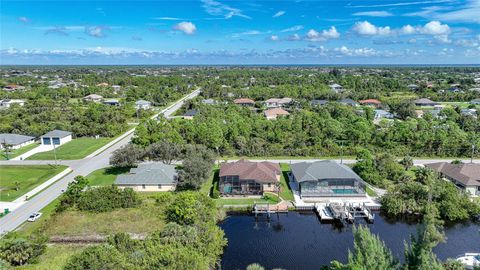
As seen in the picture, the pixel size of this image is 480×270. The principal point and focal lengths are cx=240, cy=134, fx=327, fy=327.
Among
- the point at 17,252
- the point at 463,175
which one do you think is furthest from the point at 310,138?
the point at 17,252

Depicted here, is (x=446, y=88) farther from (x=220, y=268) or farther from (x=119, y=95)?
(x=220, y=268)

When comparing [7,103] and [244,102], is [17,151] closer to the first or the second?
[7,103]

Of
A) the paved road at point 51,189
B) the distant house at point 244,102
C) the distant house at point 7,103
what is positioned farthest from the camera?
the distant house at point 244,102

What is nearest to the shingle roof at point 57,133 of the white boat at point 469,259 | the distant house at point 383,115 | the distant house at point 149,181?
the distant house at point 149,181

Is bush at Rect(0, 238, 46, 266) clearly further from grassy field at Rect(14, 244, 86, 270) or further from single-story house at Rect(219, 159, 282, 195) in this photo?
single-story house at Rect(219, 159, 282, 195)

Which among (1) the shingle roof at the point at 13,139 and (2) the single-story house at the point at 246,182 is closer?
(2) the single-story house at the point at 246,182

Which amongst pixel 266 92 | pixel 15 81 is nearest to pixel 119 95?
pixel 266 92

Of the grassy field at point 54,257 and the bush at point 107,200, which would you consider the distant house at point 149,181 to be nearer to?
the bush at point 107,200
